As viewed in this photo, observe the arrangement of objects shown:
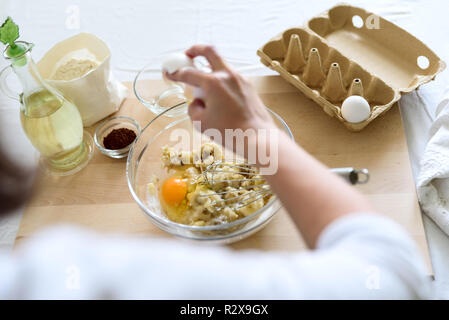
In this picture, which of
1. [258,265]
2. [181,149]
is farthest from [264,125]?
[181,149]

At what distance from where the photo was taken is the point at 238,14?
46.3 inches

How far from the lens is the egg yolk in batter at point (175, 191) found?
0.76m

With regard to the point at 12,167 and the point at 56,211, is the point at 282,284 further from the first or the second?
the point at 56,211

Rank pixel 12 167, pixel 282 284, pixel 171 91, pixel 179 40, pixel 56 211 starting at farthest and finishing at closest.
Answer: pixel 179 40 → pixel 171 91 → pixel 56 211 → pixel 12 167 → pixel 282 284

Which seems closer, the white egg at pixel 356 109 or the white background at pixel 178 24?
the white egg at pixel 356 109

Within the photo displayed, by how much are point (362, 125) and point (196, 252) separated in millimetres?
567

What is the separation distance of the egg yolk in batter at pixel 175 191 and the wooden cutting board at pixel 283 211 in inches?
2.2

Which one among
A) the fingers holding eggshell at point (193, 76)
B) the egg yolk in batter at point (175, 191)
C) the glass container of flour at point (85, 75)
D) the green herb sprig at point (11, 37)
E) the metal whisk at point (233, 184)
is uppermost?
the fingers holding eggshell at point (193, 76)

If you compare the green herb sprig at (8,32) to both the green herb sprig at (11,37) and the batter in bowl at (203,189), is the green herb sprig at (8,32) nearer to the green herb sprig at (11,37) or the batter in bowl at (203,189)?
the green herb sprig at (11,37)

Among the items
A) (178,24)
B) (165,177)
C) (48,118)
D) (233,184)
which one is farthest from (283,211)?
(178,24)

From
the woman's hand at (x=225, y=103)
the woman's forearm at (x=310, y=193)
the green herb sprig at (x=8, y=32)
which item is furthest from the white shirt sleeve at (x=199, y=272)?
the green herb sprig at (x=8, y=32)

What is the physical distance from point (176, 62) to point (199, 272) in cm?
36

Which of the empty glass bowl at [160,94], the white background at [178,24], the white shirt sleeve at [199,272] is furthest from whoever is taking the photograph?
the white background at [178,24]

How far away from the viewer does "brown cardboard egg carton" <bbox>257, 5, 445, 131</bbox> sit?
0.86 m
